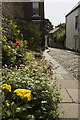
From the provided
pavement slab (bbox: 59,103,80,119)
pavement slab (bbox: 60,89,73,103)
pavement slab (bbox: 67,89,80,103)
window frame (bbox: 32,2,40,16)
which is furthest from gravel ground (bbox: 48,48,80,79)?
window frame (bbox: 32,2,40,16)

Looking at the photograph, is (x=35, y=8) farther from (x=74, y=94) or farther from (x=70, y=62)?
(x=74, y=94)

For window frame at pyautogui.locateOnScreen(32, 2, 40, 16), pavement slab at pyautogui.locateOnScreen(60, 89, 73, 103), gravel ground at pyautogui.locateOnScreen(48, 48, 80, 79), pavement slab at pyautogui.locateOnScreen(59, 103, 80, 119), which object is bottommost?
pavement slab at pyautogui.locateOnScreen(59, 103, 80, 119)

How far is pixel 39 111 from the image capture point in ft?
6.95

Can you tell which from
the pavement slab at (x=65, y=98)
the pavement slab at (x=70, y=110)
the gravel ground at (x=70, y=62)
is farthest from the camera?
the gravel ground at (x=70, y=62)

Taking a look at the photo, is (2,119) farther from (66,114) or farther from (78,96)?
(78,96)

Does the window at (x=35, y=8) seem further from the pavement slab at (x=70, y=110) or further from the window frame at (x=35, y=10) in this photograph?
the pavement slab at (x=70, y=110)

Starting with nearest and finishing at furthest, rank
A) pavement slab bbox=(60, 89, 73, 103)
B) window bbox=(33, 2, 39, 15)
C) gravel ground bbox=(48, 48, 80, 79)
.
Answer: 1. pavement slab bbox=(60, 89, 73, 103)
2. gravel ground bbox=(48, 48, 80, 79)
3. window bbox=(33, 2, 39, 15)

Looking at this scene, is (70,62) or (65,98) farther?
(70,62)

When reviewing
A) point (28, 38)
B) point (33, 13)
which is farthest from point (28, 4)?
point (28, 38)

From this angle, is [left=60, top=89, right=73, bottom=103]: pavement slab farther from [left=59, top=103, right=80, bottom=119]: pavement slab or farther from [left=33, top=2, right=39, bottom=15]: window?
[left=33, top=2, right=39, bottom=15]: window

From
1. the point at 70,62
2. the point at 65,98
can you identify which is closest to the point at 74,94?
the point at 65,98

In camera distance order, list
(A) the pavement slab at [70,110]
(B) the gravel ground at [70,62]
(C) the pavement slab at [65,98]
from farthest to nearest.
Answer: (B) the gravel ground at [70,62] < (C) the pavement slab at [65,98] < (A) the pavement slab at [70,110]

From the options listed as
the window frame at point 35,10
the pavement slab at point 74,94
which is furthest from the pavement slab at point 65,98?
the window frame at point 35,10

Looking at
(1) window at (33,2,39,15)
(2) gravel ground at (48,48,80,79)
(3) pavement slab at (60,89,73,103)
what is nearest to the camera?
(3) pavement slab at (60,89,73,103)
